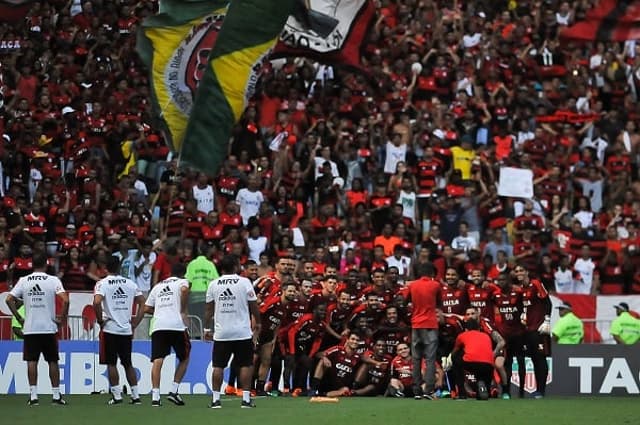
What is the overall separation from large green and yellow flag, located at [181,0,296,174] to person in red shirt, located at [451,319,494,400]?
580cm

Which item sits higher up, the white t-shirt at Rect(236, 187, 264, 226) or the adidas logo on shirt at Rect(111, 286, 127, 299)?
the white t-shirt at Rect(236, 187, 264, 226)

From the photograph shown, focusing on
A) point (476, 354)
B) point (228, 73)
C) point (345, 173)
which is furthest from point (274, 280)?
point (345, 173)

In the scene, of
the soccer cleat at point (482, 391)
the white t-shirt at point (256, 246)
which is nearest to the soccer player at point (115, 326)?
the soccer cleat at point (482, 391)

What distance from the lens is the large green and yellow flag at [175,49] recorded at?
86.7 ft

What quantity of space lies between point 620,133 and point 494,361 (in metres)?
11.4

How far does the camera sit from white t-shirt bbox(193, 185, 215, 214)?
94.6 ft

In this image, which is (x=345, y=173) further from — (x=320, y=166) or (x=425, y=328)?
(x=425, y=328)

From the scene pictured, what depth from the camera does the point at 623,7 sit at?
30281 mm

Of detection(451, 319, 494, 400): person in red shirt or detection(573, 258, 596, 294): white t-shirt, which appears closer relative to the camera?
detection(451, 319, 494, 400): person in red shirt

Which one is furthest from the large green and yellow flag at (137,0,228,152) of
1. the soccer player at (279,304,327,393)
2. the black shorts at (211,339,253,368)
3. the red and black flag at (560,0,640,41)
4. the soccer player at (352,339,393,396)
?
the red and black flag at (560,0,640,41)

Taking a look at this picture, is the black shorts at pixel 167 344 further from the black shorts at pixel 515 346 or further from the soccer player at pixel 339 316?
the black shorts at pixel 515 346

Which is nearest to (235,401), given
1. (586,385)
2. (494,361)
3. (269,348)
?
(269,348)

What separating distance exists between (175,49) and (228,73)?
3.58 feet

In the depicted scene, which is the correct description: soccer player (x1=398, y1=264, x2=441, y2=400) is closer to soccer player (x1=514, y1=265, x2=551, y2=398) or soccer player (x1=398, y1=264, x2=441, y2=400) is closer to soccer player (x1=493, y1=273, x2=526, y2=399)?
soccer player (x1=493, y1=273, x2=526, y2=399)
